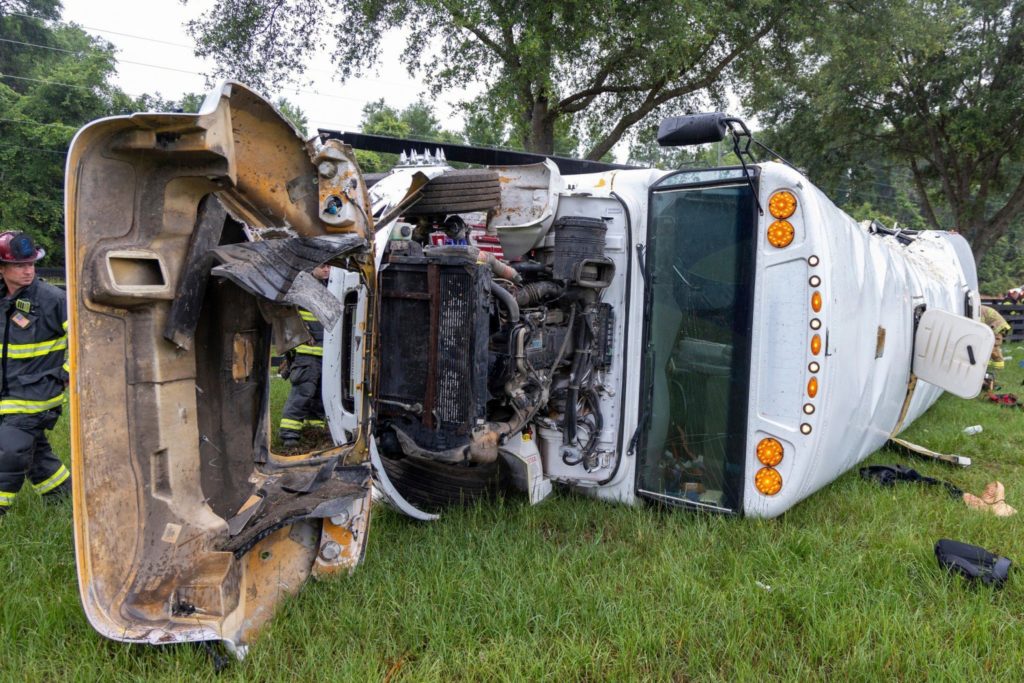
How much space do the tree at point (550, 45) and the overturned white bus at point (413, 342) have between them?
670 centimetres

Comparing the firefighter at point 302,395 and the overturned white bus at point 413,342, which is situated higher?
the overturned white bus at point 413,342

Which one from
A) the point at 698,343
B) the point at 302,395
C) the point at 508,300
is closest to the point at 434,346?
the point at 508,300

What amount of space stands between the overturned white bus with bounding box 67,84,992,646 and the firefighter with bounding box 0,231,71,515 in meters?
1.88

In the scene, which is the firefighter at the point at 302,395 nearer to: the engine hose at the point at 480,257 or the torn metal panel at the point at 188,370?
the engine hose at the point at 480,257

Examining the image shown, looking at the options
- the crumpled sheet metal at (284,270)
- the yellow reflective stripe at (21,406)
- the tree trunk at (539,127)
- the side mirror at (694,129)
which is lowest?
the yellow reflective stripe at (21,406)

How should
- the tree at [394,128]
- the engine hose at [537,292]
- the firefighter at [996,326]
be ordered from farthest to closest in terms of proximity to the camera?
the tree at [394,128] → the firefighter at [996,326] → the engine hose at [537,292]

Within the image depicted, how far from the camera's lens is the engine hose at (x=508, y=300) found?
307cm

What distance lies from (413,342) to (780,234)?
1794 mm

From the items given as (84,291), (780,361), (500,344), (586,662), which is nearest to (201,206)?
(84,291)

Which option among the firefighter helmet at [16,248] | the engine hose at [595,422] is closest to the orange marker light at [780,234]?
the engine hose at [595,422]

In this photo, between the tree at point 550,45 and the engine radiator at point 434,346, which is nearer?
the engine radiator at point 434,346

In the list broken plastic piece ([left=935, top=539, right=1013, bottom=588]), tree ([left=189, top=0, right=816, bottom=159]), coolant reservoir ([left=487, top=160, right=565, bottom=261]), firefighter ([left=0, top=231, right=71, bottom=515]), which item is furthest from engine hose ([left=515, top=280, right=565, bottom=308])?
tree ([left=189, top=0, right=816, bottom=159])

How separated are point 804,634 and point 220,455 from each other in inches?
90.5

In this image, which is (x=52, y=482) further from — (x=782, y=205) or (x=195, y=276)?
(x=782, y=205)
